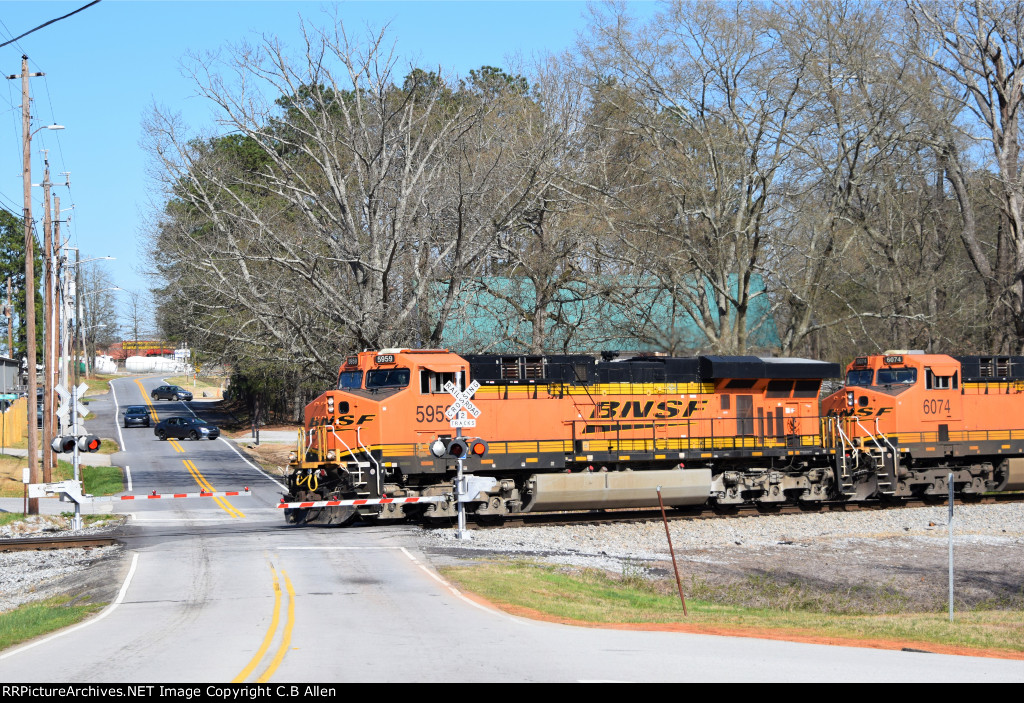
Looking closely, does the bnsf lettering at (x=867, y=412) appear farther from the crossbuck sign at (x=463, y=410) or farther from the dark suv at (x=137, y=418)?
the dark suv at (x=137, y=418)

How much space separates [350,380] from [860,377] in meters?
16.7

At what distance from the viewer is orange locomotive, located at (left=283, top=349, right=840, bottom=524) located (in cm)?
2348

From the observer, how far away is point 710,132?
38.7m

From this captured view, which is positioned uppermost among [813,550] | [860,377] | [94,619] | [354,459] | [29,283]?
[29,283]

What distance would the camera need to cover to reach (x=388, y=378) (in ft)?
79.3

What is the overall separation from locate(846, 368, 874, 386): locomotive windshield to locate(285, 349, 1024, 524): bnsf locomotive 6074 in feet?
0.16

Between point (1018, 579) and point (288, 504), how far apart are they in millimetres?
16147

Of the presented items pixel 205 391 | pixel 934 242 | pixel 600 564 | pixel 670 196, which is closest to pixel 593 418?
pixel 600 564

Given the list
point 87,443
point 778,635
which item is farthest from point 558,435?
point 778,635

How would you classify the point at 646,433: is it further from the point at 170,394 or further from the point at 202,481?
the point at 170,394

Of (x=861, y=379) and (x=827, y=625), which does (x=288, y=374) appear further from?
(x=827, y=625)

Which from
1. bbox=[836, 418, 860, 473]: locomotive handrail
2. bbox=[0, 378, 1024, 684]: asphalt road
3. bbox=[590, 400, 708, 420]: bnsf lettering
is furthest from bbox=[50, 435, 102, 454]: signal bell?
bbox=[836, 418, 860, 473]: locomotive handrail

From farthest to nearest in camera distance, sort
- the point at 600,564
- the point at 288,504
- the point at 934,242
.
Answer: the point at 934,242, the point at 288,504, the point at 600,564

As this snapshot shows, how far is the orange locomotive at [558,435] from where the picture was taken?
77.0 feet
